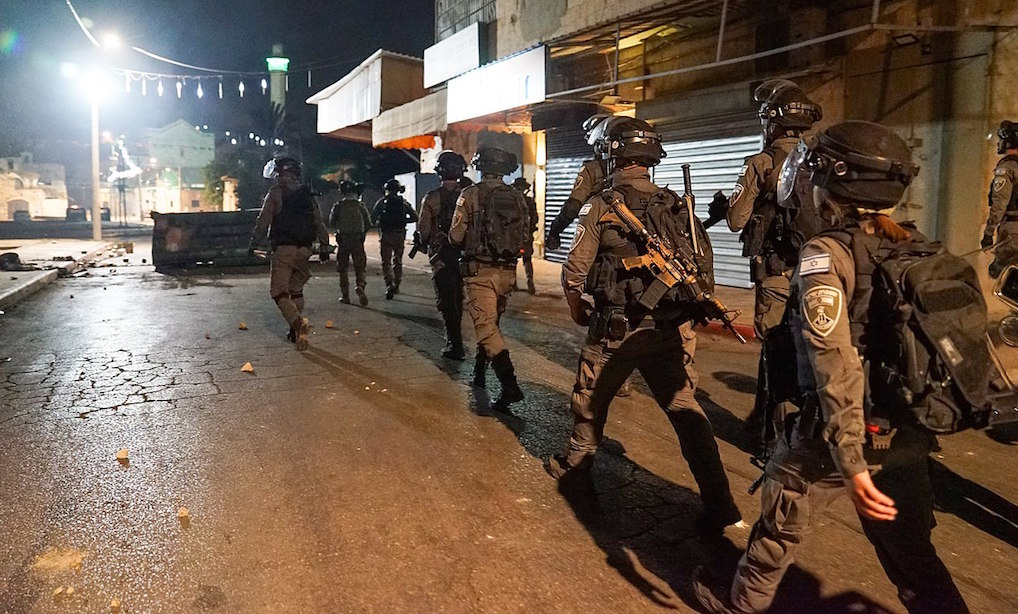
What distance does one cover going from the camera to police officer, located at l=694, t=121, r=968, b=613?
2.00m

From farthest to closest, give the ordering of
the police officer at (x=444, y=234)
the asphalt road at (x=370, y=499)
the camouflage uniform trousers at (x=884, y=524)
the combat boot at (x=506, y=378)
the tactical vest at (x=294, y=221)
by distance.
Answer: the tactical vest at (x=294, y=221), the police officer at (x=444, y=234), the combat boot at (x=506, y=378), the asphalt road at (x=370, y=499), the camouflage uniform trousers at (x=884, y=524)

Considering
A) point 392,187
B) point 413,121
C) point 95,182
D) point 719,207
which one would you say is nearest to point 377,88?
point 413,121

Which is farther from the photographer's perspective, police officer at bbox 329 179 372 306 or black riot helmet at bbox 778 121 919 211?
police officer at bbox 329 179 372 306

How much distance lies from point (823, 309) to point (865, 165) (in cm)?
45

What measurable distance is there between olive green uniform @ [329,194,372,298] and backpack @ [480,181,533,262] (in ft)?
16.6

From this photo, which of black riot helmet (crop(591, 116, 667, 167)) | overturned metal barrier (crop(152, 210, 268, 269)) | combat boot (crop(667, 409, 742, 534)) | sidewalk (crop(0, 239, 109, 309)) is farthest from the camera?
overturned metal barrier (crop(152, 210, 268, 269))

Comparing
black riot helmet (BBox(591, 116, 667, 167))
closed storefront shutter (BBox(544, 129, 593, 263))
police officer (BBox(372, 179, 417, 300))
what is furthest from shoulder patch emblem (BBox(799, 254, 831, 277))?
closed storefront shutter (BBox(544, 129, 593, 263))

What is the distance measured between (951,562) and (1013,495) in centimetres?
104

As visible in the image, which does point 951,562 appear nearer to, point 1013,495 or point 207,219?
point 1013,495

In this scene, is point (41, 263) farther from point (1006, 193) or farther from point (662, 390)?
point (1006, 193)

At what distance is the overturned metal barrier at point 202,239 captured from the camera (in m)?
14.4

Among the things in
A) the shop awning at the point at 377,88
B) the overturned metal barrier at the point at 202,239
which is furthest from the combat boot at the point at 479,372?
the shop awning at the point at 377,88

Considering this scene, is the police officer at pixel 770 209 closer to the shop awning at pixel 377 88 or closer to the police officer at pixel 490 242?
the police officer at pixel 490 242

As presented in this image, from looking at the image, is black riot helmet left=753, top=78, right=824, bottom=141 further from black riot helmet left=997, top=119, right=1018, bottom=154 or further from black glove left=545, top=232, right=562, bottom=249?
black riot helmet left=997, top=119, right=1018, bottom=154
